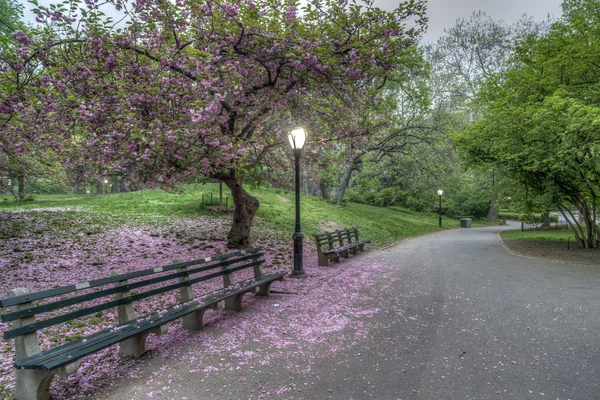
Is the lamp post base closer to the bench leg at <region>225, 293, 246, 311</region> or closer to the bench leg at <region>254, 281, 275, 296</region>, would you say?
the bench leg at <region>254, 281, 275, 296</region>

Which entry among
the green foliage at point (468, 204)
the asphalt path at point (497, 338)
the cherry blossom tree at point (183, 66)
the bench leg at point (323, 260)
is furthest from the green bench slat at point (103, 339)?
the green foliage at point (468, 204)

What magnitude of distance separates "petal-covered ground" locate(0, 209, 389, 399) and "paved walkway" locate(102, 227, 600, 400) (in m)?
0.04

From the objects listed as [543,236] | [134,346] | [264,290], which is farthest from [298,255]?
[543,236]

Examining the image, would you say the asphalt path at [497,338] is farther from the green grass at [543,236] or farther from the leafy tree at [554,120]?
the green grass at [543,236]

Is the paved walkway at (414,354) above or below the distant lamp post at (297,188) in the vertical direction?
below

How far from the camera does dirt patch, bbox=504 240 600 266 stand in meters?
10.5

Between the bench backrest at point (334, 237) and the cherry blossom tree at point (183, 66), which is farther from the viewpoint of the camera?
the bench backrest at point (334, 237)

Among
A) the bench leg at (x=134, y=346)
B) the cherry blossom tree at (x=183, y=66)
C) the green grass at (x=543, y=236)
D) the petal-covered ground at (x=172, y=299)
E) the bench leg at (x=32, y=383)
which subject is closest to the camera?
the bench leg at (x=32, y=383)

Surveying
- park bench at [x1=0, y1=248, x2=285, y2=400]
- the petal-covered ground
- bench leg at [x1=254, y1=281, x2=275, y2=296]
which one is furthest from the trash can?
park bench at [x1=0, y1=248, x2=285, y2=400]

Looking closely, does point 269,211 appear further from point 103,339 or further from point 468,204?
point 468,204

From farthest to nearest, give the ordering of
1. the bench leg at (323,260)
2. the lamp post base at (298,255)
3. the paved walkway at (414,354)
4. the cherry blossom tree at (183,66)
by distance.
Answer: the bench leg at (323,260)
the lamp post base at (298,255)
the cherry blossom tree at (183,66)
the paved walkway at (414,354)

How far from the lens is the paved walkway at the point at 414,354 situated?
10.4 ft

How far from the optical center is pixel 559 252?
12.0 m

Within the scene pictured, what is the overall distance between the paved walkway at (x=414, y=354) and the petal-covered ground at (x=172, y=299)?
0.13 feet
